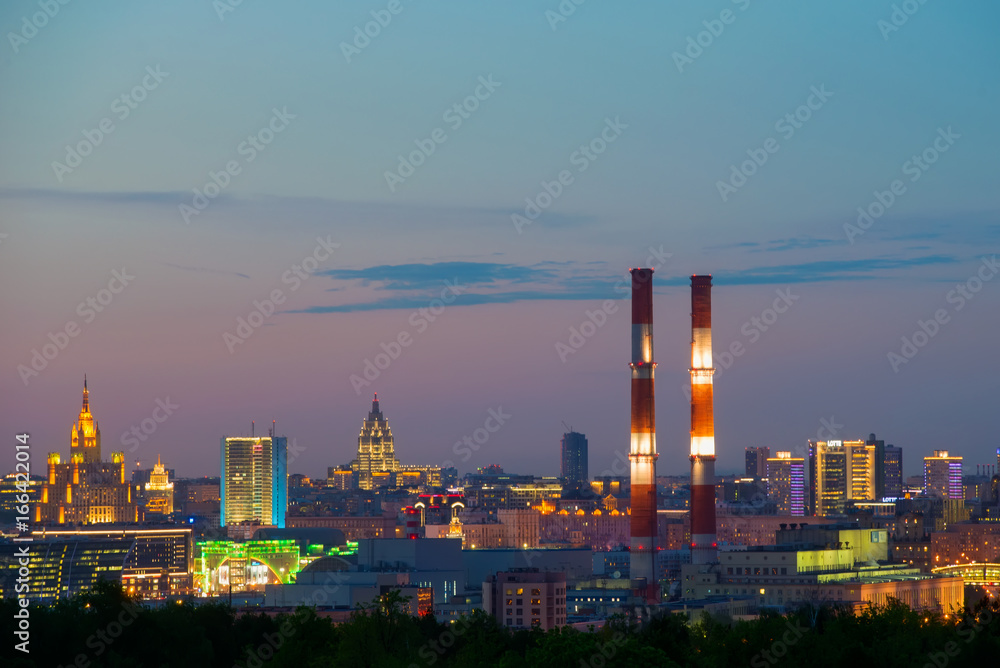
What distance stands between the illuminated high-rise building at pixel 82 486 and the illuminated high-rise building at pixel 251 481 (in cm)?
1001

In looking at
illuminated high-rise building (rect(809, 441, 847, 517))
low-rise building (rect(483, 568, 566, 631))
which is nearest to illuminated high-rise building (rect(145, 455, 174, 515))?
illuminated high-rise building (rect(809, 441, 847, 517))

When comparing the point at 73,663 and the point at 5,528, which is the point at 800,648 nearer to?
the point at 73,663

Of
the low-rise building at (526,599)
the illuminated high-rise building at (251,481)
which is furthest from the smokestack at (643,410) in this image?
the illuminated high-rise building at (251,481)

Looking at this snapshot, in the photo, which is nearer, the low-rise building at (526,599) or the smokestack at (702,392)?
the low-rise building at (526,599)

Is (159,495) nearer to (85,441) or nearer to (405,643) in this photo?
(85,441)

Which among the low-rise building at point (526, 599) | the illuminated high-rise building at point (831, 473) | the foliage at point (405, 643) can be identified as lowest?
the low-rise building at point (526, 599)

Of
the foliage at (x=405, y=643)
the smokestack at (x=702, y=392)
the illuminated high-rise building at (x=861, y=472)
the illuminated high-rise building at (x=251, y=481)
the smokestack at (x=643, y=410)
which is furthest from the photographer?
the illuminated high-rise building at (x=861, y=472)

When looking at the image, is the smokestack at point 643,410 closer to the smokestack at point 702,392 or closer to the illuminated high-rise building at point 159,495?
the smokestack at point 702,392

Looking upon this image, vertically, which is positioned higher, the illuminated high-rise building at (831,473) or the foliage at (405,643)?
the illuminated high-rise building at (831,473)

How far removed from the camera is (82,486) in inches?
7200

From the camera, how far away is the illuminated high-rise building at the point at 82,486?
181750 millimetres

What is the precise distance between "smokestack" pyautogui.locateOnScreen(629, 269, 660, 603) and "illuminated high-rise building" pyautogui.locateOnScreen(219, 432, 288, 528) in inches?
3397

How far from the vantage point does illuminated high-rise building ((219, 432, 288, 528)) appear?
181625mm

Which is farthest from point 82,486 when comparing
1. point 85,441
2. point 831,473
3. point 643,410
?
point 643,410
